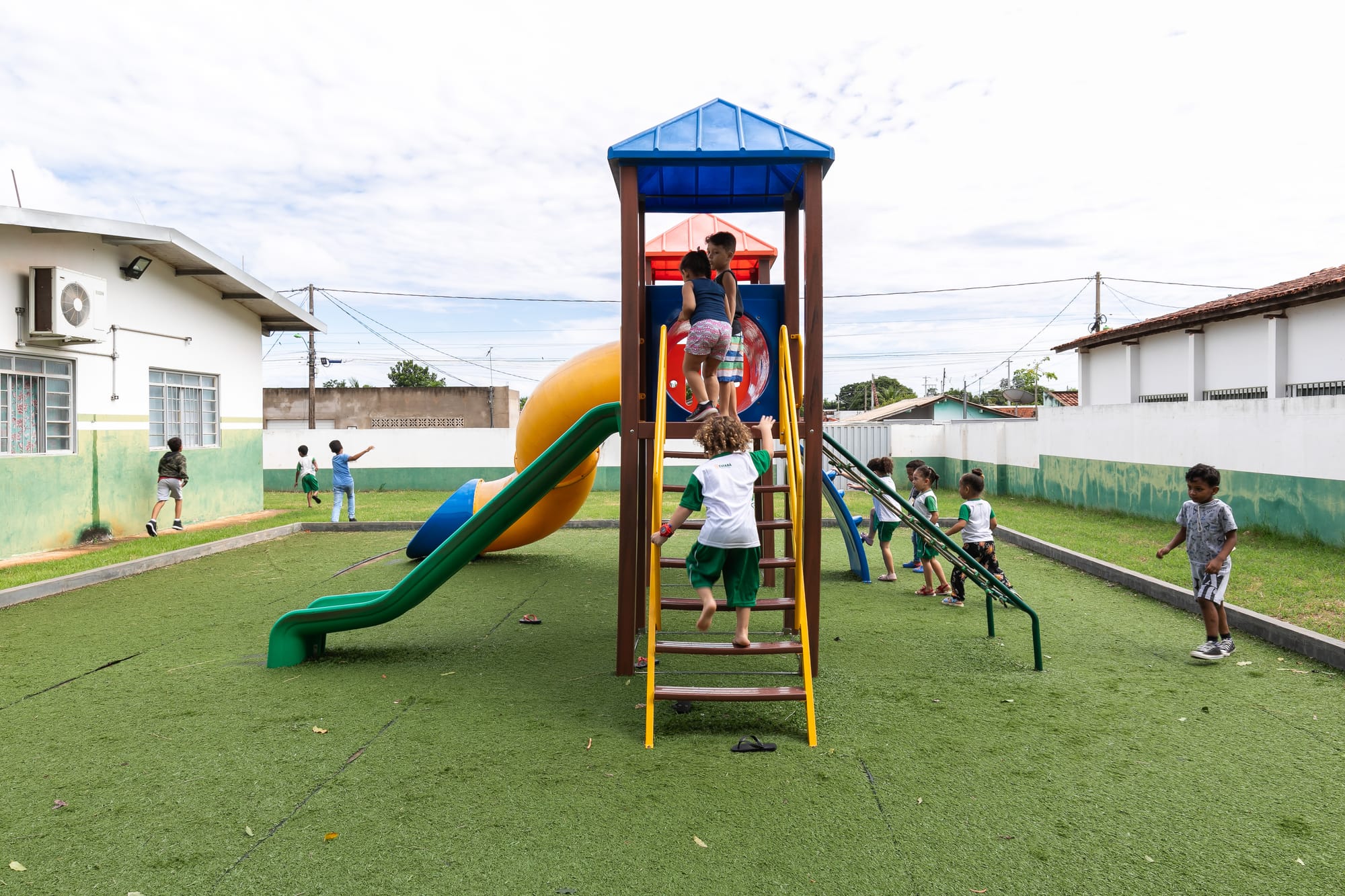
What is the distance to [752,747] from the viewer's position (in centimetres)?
450

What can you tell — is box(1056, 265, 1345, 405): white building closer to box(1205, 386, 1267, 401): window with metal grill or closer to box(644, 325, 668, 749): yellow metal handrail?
box(1205, 386, 1267, 401): window with metal grill

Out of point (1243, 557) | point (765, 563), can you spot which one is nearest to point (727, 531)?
point (765, 563)

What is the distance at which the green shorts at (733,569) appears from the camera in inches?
200

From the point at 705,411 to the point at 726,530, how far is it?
1246 millimetres

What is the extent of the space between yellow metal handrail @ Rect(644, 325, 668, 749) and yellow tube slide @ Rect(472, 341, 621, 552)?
270 centimetres

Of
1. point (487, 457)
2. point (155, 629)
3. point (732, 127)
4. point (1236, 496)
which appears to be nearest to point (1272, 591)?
point (1236, 496)

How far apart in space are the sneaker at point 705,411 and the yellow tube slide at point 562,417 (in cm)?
277

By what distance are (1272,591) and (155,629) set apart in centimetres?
989

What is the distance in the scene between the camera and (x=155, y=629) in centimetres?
734

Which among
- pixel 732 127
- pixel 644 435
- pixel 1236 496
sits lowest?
pixel 1236 496

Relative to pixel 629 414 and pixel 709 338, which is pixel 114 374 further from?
pixel 709 338

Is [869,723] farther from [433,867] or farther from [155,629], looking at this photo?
[155,629]

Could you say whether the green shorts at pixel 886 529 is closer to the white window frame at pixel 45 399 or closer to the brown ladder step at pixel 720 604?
the brown ladder step at pixel 720 604

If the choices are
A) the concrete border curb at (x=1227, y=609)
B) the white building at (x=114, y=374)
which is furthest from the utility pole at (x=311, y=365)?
the concrete border curb at (x=1227, y=609)
